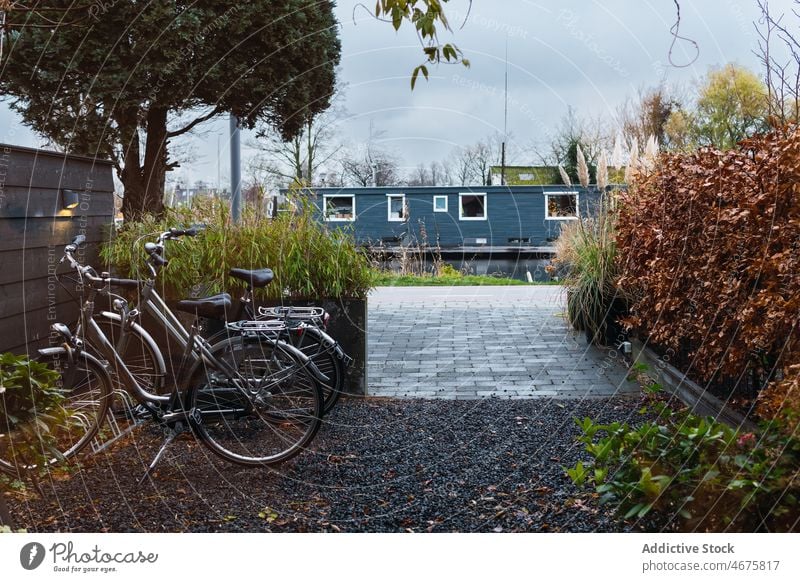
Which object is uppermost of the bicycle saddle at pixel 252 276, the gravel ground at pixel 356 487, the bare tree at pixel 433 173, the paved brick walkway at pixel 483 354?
the bare tree at pixel 433 173

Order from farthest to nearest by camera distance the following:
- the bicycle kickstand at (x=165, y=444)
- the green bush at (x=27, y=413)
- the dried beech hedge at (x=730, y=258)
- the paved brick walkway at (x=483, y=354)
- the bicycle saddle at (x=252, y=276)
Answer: the paved brick walkway at (x=483, y=354), the bicycle saddle at (x=252, y=276), the bicycle kickstand at (x=165, y=444), the dried beech hedge at (x=730, y=258), the green bush at (x=27, y=413)

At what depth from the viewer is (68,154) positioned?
11.7 ft

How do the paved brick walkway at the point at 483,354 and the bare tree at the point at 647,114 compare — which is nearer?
the bare tree at the point at 647,114

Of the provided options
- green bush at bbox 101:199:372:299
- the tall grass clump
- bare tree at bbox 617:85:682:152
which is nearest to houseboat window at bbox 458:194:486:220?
the tall grass clump

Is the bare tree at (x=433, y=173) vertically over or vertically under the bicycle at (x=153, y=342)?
over

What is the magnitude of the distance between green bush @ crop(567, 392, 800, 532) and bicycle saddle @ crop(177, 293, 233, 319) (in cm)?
153

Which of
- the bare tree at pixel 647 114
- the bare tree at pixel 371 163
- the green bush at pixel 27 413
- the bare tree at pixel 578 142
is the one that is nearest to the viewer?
the green bush at pixel 27 413

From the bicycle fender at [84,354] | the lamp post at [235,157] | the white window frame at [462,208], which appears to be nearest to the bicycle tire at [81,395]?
the bicycle fender at [84,354]

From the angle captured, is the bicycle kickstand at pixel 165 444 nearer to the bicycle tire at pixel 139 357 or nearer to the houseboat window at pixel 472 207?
the bicycle tire at pixel 139 357

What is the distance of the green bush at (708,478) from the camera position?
1994 millimetres

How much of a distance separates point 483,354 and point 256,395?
8.93 feet
